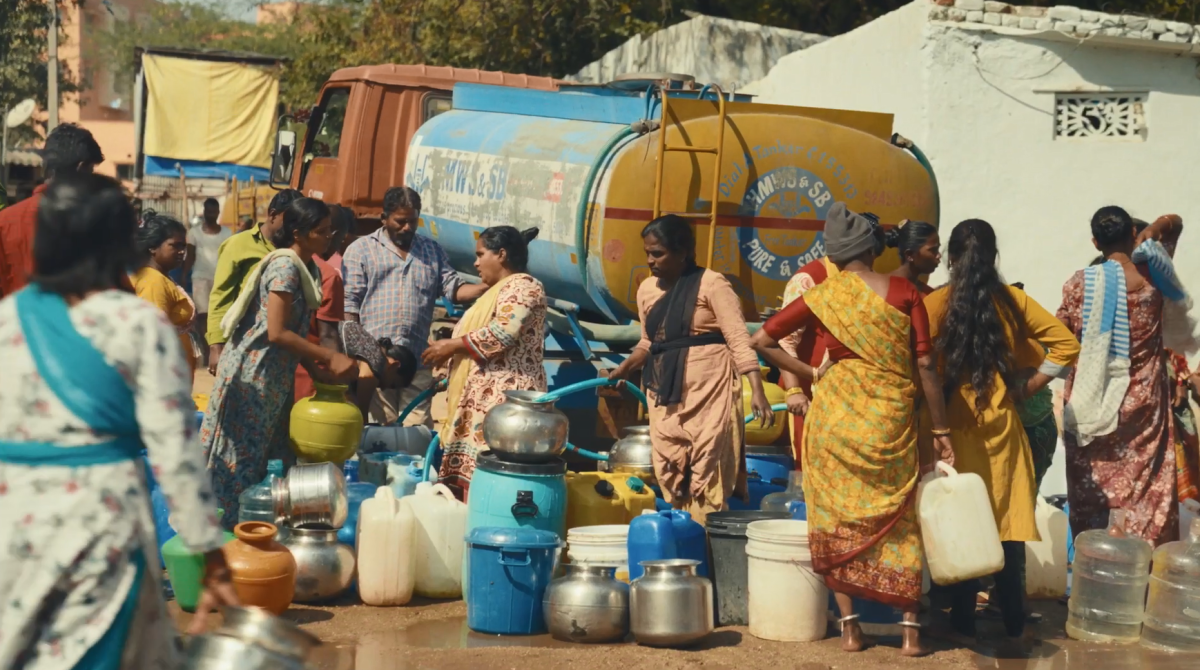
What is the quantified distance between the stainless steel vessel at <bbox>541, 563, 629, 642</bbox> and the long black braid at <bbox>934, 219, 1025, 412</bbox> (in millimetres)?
1564

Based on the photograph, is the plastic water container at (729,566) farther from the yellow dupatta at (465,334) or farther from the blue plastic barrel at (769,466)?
the blue plastic barrel at (769,466)

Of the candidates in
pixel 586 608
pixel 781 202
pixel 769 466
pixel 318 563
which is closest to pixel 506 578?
pixel 586 608

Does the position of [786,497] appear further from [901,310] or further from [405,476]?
[405,476]

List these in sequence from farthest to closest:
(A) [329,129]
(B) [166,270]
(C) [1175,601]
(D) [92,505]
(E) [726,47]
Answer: (E) [726,47], (A) [329,129], (B) [166,270], (C) [1175,601], (D) [92,505]

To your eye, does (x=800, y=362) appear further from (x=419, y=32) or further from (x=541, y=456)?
(x=419, y=32)

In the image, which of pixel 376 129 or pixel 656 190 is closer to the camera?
pixel 656 190

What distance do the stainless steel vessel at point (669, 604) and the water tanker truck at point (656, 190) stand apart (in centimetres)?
275

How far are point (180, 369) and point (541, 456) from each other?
3102 millimetres

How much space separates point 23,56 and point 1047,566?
2879cm

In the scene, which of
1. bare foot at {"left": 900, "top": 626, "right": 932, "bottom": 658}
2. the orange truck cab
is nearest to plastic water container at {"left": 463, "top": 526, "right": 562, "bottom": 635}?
bare foot at {"left": 900, "top": 626, "right": 932, "bottom": 658}

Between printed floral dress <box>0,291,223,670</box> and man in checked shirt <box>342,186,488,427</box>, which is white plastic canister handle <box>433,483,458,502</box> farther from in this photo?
printed floral dress <box>0,291,223,670</box>

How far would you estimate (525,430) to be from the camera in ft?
19.6

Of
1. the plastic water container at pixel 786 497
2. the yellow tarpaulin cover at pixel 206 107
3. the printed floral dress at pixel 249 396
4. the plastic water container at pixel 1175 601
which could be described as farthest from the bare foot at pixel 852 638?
the yellow tarpaulin cover at pixel 206 107

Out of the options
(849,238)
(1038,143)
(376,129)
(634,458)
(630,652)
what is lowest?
(630,652)
